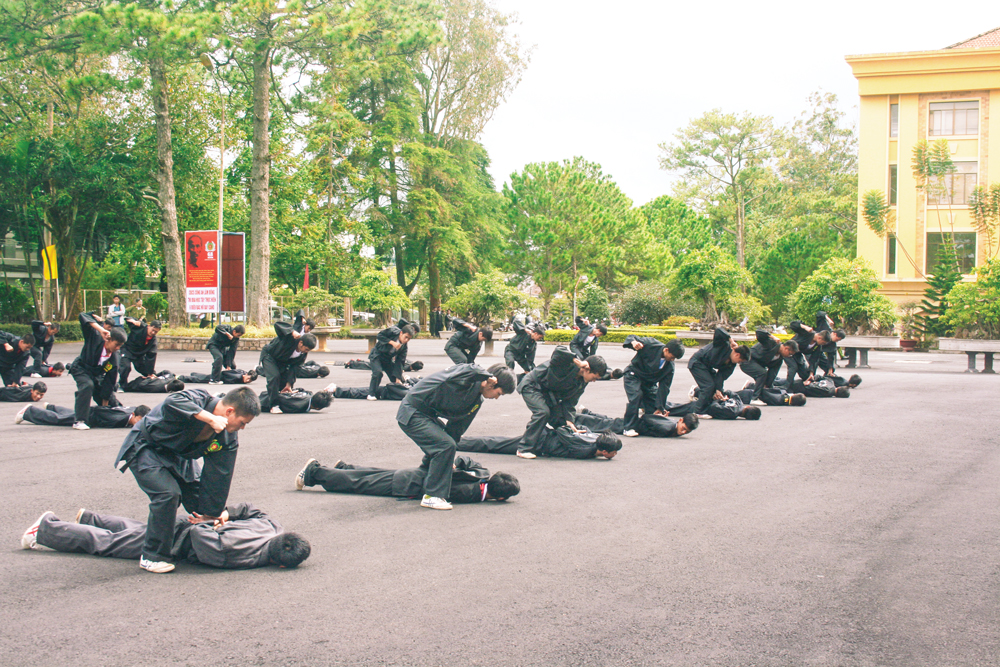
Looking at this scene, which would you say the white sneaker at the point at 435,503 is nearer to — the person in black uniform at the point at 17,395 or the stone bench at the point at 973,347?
the person in black uniform at the point at 17,395

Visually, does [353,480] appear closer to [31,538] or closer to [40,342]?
[31,538]

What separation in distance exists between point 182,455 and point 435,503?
2036 mm

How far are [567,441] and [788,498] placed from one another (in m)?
2.48

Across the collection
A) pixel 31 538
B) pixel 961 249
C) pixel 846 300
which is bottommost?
pixel 31 538

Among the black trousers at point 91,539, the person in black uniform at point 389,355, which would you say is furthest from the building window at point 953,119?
the black trousers at point 91,539

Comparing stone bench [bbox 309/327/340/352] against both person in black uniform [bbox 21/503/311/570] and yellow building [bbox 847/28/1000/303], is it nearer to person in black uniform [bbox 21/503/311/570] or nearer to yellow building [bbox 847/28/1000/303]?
person in black uniform [bbox 21/503/311/570]

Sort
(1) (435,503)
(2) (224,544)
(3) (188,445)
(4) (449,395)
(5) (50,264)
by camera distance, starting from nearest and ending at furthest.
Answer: (2) (224,544)
(3) (188,445)
(1) (435,503)
(4) (449,395)
(5) (50,264)

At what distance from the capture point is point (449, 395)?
6719 mm

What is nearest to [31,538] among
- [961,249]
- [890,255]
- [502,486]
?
[502,486]

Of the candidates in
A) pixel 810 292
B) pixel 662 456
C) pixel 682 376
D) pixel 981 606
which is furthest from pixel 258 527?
pixel 810 292

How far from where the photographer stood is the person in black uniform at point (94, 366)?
32.4 ft

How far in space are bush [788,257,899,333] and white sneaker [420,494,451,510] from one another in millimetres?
19912

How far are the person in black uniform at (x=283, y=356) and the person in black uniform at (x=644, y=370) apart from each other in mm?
4584

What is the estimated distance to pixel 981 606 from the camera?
4375 millimetres
